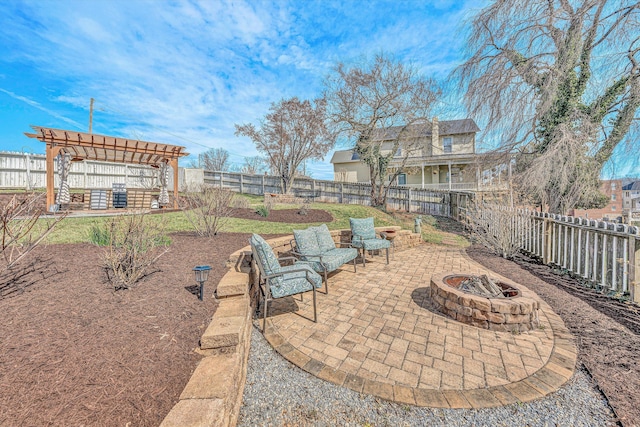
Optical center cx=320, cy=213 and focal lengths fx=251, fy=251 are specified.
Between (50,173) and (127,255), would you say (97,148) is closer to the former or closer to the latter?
(50,173)

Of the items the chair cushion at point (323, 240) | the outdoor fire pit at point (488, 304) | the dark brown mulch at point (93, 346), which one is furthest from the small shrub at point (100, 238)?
the outdoor fire pit at point (488, 304)

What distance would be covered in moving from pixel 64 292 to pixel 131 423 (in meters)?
1.90

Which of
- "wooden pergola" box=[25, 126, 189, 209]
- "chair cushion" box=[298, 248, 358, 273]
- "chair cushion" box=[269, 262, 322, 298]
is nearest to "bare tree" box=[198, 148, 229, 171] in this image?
"wooden pergola" box=[25, 126, 189, 209]

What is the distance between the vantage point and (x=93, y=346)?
1.71 metres

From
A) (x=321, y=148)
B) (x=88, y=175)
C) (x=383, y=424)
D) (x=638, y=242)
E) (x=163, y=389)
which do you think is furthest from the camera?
(x=321, y=148)

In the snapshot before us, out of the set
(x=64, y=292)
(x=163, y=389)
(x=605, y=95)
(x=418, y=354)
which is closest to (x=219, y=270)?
(x=64, y=292)

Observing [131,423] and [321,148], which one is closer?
[131,423]

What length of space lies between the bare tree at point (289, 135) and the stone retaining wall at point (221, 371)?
42.6ft

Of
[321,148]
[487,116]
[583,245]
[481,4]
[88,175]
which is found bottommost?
[583,245]

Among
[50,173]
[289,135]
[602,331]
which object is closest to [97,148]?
[50,173]

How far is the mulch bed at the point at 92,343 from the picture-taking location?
1289 mm

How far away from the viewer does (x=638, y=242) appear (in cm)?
319

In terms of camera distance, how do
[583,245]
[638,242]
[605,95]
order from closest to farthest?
[638,242] < [583,245] < [605,95]

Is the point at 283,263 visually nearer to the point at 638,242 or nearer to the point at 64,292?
the point at 64,292
